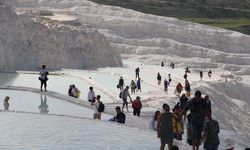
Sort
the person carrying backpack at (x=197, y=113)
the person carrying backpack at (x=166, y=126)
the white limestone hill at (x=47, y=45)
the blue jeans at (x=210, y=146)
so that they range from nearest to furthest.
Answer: the person carrying backpack at (x=166, y=126) → the person carrying backpack at (x=197, y=113) → the blue jeans at (x=210, y=146) → the white limestone hill at (x=47, y=45)

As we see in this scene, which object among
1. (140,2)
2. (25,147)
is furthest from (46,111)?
(140,2)

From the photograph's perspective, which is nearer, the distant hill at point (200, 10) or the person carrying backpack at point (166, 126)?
the person carrying backpack at point (166, 126)

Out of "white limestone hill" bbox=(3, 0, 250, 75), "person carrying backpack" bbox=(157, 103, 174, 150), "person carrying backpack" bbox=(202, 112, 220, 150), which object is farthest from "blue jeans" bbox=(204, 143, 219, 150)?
"white limestone hill" bbox=(3, 0, 250, 75)

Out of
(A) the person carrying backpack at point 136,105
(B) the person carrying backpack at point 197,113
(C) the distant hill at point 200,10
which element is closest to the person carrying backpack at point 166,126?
(B) the person carrying backpack at point 197,113

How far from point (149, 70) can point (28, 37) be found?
31.5ft

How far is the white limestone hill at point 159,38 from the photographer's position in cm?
6123

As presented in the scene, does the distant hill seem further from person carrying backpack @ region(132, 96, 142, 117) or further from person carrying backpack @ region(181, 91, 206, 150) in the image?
person carrying backpack @ region(181, 91, 206, 150)

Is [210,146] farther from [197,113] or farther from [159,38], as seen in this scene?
[159,38]

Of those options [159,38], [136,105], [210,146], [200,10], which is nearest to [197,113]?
[210,146]

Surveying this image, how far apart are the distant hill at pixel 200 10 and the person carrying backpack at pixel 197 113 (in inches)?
3152

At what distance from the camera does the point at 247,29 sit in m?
91.8

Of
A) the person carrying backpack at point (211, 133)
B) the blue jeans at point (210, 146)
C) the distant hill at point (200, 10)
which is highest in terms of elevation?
the distant hill at point (200, 10)

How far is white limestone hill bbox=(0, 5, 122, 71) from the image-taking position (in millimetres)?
38250

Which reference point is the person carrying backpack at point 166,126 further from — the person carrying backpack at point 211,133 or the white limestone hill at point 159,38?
the white limestone hill at point 159,38
